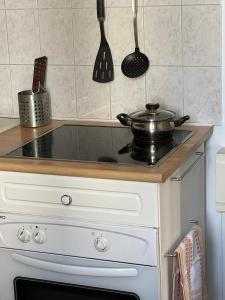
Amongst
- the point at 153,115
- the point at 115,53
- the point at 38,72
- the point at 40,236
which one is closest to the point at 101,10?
the point at 115,53

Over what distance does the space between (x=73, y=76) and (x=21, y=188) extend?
64 centimetres

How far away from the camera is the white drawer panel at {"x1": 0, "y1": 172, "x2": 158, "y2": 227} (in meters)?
1.91

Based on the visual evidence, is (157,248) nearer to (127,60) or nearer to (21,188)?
(21,188)

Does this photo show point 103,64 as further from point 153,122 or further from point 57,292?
point 57,292

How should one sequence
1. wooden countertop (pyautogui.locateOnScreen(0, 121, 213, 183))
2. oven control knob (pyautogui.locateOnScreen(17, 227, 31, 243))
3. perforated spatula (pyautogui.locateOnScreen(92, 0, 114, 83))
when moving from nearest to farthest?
1. wooden countertop (pyautogui.locateOnScreen(0, 121, 213, 183))
2. oven control knob (pyautogui.locateOnScreen(17, 227, 31, 243))
3. perforated spatula (pyautogui.locateOnScreen(92, 0, 114, 83))

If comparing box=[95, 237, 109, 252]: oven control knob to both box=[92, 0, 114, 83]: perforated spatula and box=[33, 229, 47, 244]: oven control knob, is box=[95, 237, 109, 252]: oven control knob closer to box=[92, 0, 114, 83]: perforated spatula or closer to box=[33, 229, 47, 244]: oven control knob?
box=[33, 229, 47, 244]: oven control knob

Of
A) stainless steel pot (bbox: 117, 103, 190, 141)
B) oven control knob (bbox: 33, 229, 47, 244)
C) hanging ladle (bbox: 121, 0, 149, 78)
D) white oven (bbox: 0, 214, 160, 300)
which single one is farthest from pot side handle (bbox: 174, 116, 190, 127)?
oven control knob (bbox: 33, 229, 47, 244)

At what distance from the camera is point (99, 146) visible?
2.22 metres

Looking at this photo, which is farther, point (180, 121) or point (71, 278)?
point (180, 121)

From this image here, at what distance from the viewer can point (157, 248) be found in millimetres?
1923

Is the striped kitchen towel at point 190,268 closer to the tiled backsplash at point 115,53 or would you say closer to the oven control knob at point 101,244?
the oven control knob at point 101,244

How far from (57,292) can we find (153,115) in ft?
2.17

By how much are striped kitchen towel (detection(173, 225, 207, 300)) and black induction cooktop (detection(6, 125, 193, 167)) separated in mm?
299

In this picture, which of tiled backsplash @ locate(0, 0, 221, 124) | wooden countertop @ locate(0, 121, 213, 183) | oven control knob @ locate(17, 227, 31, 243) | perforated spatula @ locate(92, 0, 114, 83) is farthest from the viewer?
perforated spatula @ locate(92, 0, 114, 83)
